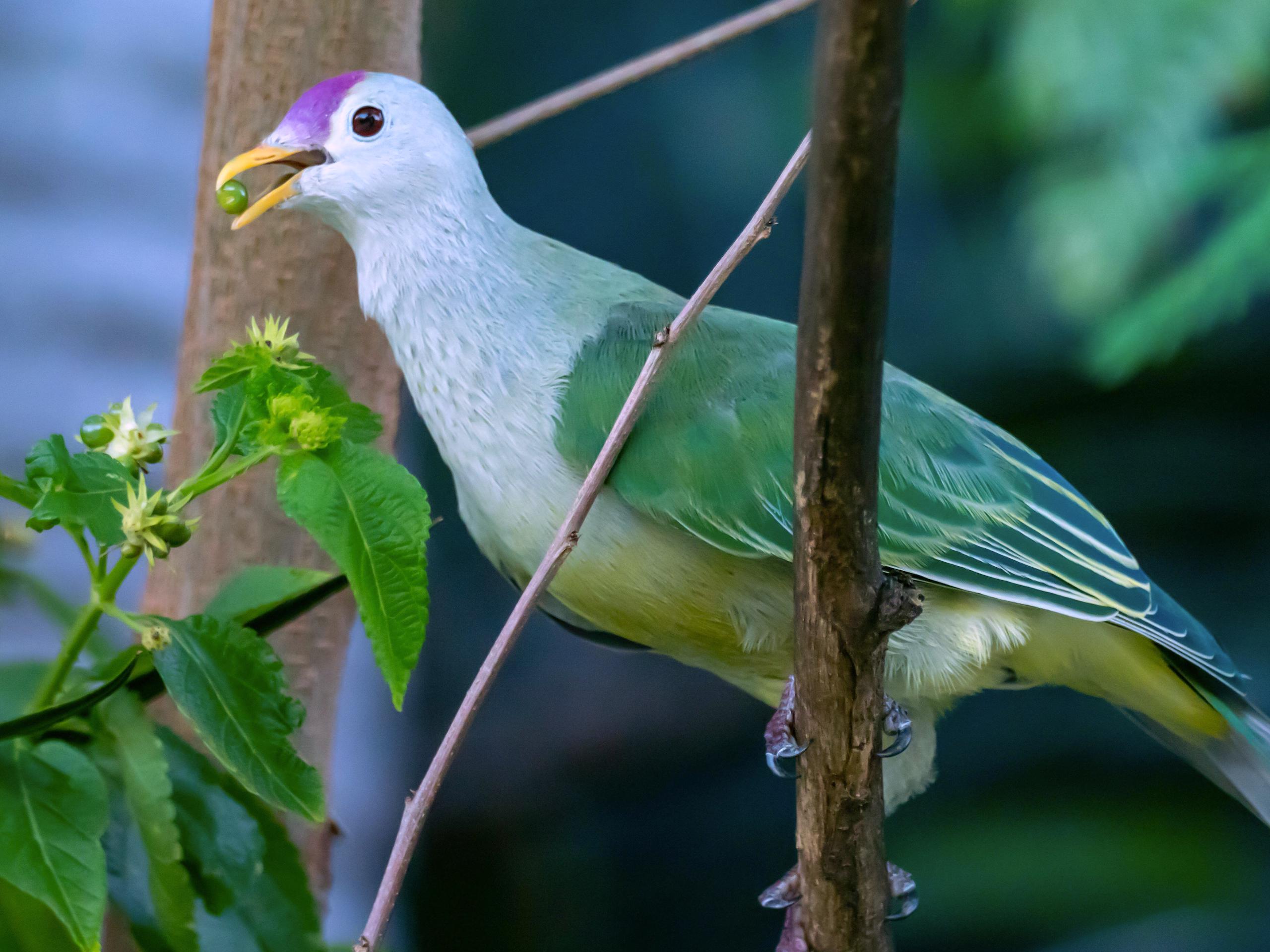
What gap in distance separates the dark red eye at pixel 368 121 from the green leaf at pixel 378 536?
1.78 feet

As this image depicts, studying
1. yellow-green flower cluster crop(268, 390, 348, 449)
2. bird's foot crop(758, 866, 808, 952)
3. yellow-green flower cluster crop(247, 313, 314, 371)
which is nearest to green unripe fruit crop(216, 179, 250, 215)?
yellow-green flower cluster crop(247, 313, 314, 371)

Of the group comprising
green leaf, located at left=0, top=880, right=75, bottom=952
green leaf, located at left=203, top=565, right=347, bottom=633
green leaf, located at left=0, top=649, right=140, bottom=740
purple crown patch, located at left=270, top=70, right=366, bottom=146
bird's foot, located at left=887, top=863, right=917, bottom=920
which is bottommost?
green leaf, located at left=0, top=880, right=75, bottom=952

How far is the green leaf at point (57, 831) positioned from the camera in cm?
76

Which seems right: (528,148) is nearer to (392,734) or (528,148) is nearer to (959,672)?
(392,734)

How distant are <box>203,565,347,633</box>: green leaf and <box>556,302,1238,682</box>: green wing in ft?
0.94

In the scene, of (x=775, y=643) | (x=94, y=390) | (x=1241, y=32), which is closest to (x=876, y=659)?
(x=775, y=643)

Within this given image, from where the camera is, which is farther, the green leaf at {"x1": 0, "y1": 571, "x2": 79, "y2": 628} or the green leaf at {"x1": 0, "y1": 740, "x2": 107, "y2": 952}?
the green leaf at {"x1": 0, "y1": 571, "x2": 79, "y2": 628}

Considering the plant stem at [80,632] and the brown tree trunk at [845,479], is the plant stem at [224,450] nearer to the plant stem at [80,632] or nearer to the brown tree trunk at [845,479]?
the plant stem at [80,632]

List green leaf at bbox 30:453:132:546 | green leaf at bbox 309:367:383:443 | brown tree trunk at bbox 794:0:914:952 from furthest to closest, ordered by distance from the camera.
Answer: green leaf at bbox 309:367:383:443 → green leaf at bbox 30:453:132:546 → brown tree trunk at bbox 794:0:914:952

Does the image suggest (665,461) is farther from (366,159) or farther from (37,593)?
(37,593)

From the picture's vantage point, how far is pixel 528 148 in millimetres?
2826

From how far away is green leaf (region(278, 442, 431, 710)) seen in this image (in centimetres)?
75

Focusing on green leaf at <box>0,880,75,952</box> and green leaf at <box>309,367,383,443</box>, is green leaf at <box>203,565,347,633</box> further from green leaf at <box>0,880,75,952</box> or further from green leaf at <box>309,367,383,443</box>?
green leaf at <box>0,880,75,952</box>

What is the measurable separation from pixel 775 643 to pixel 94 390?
92.6 inches
